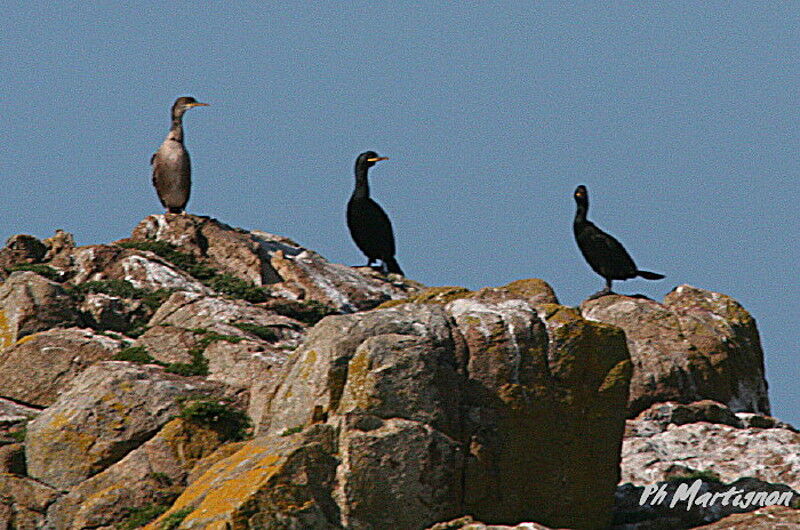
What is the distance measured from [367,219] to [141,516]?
46.3ft

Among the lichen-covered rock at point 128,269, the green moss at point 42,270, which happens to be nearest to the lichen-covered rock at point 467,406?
the lichen-covered rock at point 128,269

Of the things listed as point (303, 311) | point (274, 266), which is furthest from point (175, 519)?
point (274, 266)

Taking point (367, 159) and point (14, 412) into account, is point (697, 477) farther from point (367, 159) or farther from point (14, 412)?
point (367, 159)

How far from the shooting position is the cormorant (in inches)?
1081

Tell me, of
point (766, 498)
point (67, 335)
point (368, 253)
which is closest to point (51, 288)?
point (67, 335)

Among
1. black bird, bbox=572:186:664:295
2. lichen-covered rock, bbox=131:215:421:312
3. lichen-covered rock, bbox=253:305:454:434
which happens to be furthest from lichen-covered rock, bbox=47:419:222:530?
black bird, bbox=572:186:664:295

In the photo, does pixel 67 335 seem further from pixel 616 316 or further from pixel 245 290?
pixel 616 316

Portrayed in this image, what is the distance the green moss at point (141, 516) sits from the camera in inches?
513

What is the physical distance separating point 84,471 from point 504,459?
4459mm

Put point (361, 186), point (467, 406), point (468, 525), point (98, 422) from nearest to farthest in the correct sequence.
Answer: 1. point (468, 525)
2. point (467, 406)
3. point (98, 422)
4. point (361, 186)

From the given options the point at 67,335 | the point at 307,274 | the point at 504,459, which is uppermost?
the point at 307,274

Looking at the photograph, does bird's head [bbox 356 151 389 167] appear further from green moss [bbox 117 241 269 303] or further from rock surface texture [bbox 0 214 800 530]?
rock surface texture [bbox 0 214 800 530]

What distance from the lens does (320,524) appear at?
1184cm

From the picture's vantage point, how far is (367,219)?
26.7m
